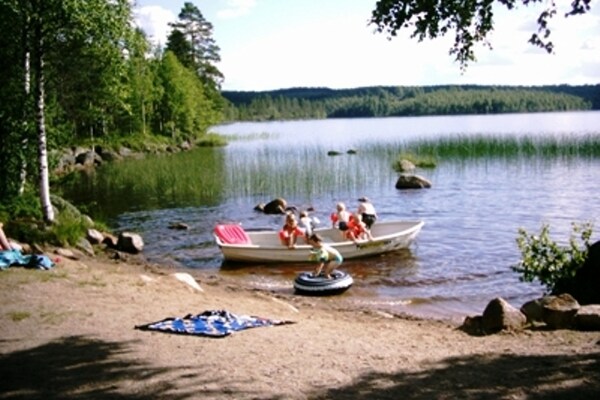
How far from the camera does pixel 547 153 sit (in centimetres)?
3884

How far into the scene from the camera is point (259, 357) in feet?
22.7

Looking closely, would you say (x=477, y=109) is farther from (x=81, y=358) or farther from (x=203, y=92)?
(x=81, y=358)

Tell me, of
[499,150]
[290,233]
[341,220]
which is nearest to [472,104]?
[499,150]

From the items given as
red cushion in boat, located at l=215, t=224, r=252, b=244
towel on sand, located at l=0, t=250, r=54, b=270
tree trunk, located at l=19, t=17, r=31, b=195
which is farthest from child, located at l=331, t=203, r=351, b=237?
tree trunk, located at l=19, t=17, r=31, b=195

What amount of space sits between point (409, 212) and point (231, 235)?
9.81 m

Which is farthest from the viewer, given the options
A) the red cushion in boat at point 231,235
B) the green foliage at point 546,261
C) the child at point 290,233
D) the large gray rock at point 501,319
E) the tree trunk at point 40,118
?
the red cushion in boat at point 231,235

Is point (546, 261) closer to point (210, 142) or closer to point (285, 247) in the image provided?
point (285, 247)

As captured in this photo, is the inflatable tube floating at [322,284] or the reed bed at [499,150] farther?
the reed bed at [499,150]

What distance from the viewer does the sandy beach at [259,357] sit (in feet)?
19.2

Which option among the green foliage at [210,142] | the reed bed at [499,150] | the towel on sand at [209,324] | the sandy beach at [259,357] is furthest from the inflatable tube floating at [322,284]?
the green foliage at [210,142]

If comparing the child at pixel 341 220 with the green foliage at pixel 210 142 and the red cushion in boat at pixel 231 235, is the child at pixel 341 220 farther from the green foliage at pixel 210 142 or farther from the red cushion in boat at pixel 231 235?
the green foliage at pixel 210 142

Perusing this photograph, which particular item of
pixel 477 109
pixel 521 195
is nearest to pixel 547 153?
pixel 521 195

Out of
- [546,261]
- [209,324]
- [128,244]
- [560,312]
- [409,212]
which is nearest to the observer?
[209,324]

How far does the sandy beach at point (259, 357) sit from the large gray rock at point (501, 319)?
0.27m
